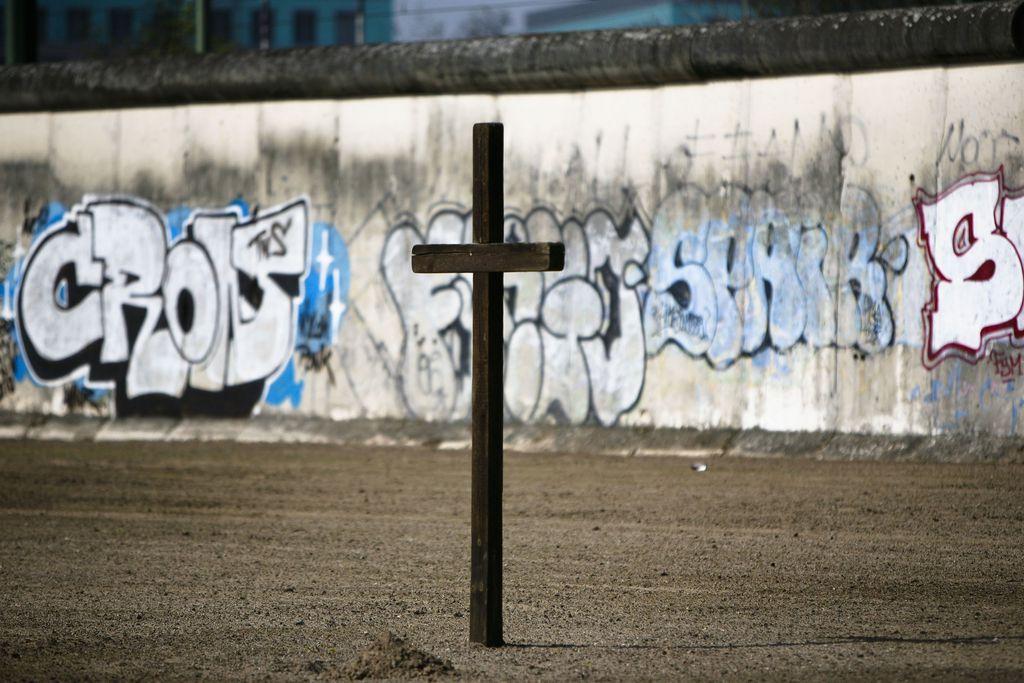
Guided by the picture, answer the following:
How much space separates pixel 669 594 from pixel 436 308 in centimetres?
775

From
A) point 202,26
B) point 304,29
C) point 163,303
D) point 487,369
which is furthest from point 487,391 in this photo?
point 304,29

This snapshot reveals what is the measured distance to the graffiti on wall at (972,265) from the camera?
40.5 feet

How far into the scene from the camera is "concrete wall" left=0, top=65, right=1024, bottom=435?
1269 cm

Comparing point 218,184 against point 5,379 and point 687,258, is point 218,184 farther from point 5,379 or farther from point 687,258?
point 687,258

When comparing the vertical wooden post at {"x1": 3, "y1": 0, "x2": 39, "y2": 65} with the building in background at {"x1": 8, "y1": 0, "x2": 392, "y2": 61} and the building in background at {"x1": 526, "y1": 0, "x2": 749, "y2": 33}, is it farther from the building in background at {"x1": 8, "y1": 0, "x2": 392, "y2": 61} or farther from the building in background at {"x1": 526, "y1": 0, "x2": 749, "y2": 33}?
the building in background at {"x1": 8, "y1": 0, "x2": 392, "y2": 61}

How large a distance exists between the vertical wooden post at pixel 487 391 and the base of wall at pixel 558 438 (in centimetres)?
719

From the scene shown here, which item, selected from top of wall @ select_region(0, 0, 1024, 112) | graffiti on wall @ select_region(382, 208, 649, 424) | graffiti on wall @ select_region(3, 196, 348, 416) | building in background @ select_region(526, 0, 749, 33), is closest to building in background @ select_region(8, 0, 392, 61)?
building in background @ select_region(526, 0, 749, 33)

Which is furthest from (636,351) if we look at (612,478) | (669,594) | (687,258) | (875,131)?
(669,594)

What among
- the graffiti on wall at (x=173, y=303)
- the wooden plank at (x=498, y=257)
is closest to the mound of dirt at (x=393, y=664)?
the wooden plank at (x=498, y=257)

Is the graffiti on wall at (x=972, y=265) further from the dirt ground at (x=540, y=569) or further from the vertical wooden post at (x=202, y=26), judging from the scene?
the vertical wooden post at (x=202, y=26)

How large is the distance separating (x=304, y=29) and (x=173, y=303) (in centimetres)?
6811

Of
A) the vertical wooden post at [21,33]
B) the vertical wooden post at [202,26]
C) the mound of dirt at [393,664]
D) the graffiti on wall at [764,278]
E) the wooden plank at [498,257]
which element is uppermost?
the vertical wooden post at [202,26]

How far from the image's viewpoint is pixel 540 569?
27.8 feet

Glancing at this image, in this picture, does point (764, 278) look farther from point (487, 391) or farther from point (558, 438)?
point (487, 391)
